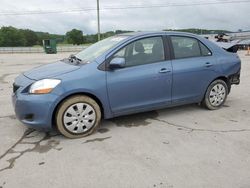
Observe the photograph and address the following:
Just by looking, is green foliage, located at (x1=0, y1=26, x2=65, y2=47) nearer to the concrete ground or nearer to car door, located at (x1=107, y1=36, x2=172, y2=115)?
car door, located at (x1=107, y1=36, x2=172, y2=115)

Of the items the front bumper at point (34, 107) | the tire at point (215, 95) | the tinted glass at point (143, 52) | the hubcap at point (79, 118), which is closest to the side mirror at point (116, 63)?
the tinted glass at point (143, 52)

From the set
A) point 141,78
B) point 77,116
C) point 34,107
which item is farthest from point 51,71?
point 141,78

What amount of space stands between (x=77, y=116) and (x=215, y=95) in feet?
9.30

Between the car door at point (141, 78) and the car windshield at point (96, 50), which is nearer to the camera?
the car door at point (141, 78)

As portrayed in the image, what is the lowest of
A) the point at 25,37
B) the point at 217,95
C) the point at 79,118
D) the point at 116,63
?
the point at 79,118

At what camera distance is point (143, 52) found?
4.86 metres

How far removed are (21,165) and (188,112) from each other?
10.8 ft

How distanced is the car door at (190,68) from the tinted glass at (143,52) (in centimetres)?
28

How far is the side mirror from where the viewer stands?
4.43m

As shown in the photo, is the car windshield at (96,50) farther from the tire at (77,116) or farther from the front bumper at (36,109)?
the front bumper at (36,109)

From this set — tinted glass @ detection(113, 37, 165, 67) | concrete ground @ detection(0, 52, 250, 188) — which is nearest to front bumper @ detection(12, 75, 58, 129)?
concrete ground @ detection(0, 52, 250, 188)

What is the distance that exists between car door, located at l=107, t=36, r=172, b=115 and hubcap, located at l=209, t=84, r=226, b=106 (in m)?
1.07

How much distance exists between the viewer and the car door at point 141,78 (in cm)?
457

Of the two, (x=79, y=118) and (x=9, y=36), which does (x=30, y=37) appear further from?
(x=79, y=118)
